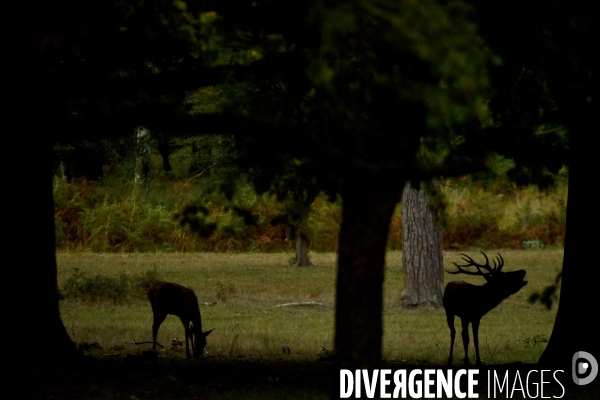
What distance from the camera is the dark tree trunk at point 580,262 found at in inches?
473

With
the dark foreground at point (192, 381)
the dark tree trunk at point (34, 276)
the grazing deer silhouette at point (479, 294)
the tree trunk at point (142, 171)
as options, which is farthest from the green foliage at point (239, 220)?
the dark tree trunk at point (34, 276)

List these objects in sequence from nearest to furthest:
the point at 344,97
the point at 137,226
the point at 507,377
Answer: the point at 344,97 → the point at 507,377 → the point at 137,226

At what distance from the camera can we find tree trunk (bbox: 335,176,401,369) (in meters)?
8.14

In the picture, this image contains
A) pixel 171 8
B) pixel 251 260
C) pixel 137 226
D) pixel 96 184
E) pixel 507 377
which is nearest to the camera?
pixel 171 8

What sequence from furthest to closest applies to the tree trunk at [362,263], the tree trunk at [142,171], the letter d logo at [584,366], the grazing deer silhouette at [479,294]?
the tree trunk at [142,171] < the grazing deer silhouette at [479,294] < the letter d logo at [584,366] < the tree trunk at [362,263]

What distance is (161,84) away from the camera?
11812 millimetres

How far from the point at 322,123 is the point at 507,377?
373cm

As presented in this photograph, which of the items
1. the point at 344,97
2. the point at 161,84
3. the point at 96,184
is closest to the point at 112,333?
the point at 161,84

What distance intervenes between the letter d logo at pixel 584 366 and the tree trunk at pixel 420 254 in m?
10.2

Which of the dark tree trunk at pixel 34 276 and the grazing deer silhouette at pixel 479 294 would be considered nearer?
the dark tree trunk at pixel 34 276

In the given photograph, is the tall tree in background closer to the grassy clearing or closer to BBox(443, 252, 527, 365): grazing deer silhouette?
BBox(443, 252, 527, 365): grazing deer silhouette

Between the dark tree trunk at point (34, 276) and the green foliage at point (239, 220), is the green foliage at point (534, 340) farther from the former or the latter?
the green foliage at point (239, 220)

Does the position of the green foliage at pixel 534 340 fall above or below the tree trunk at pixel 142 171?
below

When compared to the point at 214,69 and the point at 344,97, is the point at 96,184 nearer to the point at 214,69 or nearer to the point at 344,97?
the point at 214,69
